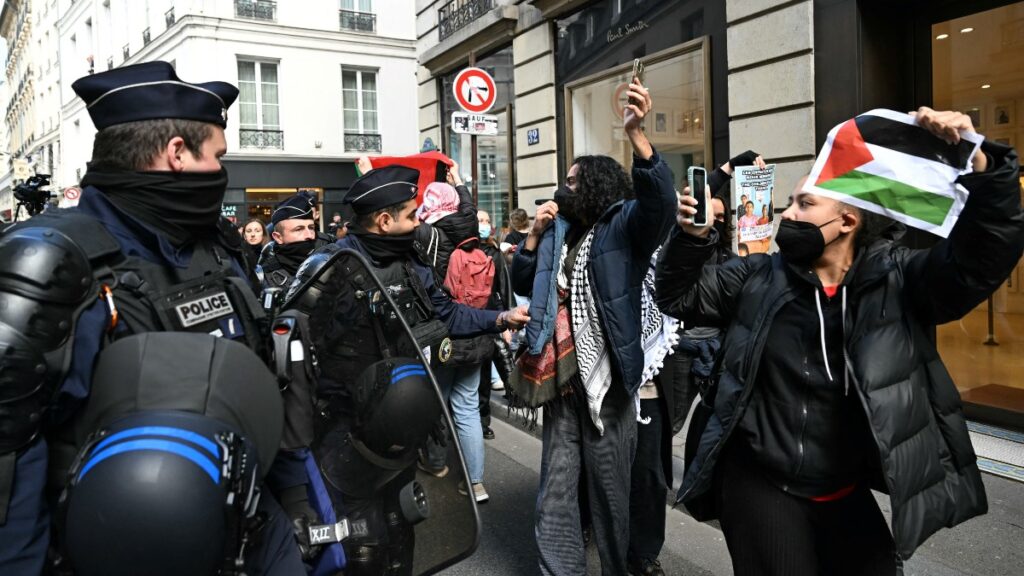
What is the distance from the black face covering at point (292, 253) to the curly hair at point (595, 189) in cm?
245

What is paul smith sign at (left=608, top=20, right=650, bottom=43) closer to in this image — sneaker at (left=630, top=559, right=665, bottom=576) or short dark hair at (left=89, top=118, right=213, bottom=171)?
sneaker at (left=630, top=559, right=665, bottom=576)

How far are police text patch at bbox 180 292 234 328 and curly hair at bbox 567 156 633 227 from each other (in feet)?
6.41

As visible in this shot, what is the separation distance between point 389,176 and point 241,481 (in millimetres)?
→ 2275

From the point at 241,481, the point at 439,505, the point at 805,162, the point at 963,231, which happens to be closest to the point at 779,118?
the point at 805,162

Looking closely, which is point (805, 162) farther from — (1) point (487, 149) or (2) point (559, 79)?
(1) point (487, 149)

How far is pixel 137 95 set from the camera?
1694 millimetres

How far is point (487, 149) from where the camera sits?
14219 millimetres

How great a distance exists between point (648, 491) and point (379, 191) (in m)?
1.93

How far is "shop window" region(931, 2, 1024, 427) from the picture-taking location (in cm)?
584

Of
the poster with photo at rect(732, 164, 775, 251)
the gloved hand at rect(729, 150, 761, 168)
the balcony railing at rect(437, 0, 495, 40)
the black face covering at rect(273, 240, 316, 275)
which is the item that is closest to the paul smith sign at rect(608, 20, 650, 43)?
the balcony railing at rect(437, 0, 495, 40)

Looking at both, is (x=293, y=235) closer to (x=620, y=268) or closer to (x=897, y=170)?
(x=620, y=268)

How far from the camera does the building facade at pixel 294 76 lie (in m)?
22.3

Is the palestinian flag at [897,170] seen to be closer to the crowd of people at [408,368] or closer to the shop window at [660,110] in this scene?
the crowd of people at [408,368]

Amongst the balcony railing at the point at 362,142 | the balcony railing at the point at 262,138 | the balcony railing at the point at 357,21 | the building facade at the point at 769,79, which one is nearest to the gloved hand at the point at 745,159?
the building facade at the point at 769,79
